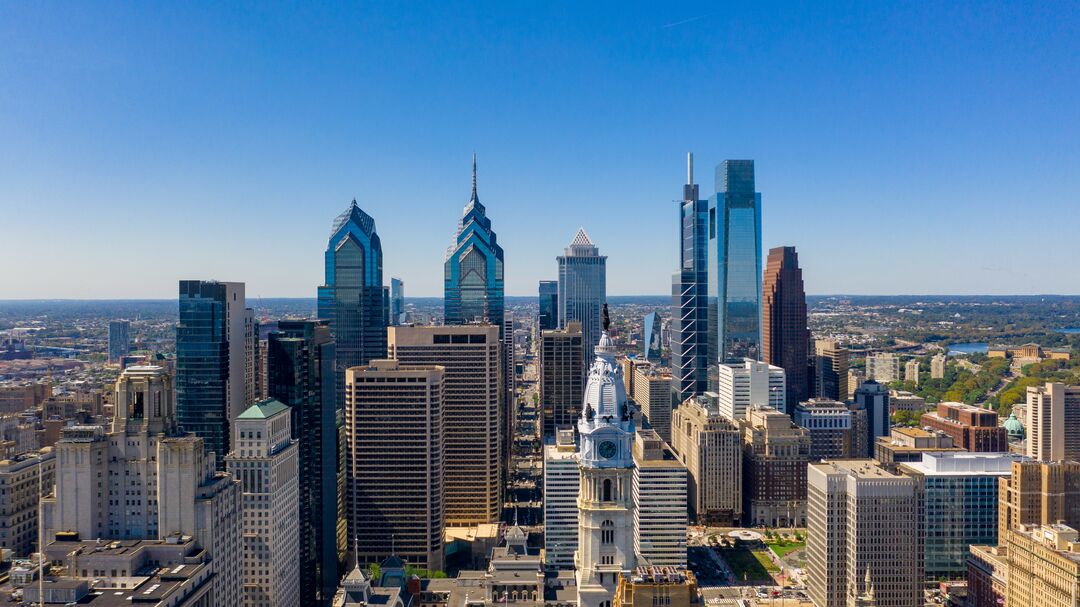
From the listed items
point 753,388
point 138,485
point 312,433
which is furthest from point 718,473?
point 138,485

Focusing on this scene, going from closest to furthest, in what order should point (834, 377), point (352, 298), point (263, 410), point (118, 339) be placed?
point (263, 410)
point (118, 339)
point (352, 298)
point (834, 377)

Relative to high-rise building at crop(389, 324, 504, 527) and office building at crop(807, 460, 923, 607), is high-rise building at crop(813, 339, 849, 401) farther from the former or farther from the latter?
office building at crop(807, 460, 923, 607)

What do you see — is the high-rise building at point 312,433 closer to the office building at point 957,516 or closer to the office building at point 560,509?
the office building at point 560,509

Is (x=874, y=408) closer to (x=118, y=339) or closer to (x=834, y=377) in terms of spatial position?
(x=834, y=377)

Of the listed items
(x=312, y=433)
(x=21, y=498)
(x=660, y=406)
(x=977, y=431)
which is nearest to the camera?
(x=21, y=498)

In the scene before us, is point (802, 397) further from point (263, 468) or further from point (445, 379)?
point (263, 468)

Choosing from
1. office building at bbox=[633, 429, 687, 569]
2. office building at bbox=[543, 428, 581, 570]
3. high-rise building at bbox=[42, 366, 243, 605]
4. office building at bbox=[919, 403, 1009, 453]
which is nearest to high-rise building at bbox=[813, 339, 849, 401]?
office building at bbox=[919, 403, 1009, 453]
